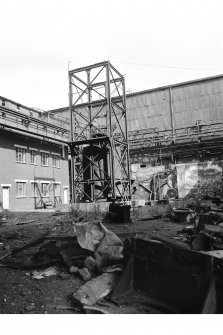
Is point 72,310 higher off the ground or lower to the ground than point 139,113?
lower

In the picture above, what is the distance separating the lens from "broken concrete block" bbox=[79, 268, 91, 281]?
3.61 meters

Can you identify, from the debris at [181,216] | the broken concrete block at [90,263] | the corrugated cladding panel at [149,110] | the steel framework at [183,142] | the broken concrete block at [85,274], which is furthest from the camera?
the corrugated cladding panel at [149,110]

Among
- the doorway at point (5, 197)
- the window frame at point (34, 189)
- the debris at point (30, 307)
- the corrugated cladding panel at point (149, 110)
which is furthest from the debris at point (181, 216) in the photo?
the corrugated cladding panel at point (149, 110)

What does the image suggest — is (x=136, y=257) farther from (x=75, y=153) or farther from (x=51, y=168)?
(x=51, y=168)

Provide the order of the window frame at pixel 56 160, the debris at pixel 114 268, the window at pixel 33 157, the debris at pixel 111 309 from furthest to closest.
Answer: the window frame at pixel 56 160 < the window at pixel 33 157 < the debris at pixel 114 268 < the debris at pixel 111 309

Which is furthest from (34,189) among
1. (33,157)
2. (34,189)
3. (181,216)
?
(181,216)

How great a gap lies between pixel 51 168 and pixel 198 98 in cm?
1669

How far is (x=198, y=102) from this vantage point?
2847 cm

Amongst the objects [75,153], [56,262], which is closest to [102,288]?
[56,262]

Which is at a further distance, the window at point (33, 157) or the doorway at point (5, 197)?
the window at point (33, 157)

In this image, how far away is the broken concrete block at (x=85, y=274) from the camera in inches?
142

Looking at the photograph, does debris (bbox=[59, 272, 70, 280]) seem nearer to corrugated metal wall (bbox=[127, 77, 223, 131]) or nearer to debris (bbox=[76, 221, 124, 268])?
debris (bbox=[76, 221, 124, 268])

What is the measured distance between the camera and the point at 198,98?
2852 cm

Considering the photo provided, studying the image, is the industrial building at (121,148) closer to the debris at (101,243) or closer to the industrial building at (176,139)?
the industrial building at (176,139)
